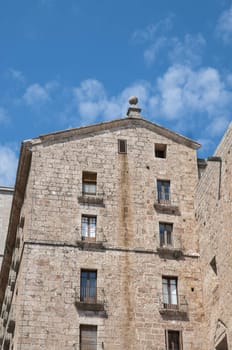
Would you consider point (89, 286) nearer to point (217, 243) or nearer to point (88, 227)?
point (88, 227)

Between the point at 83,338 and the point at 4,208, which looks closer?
the point at 83,338

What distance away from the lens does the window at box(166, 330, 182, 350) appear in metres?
32.3

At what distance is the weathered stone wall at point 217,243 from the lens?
30.5m

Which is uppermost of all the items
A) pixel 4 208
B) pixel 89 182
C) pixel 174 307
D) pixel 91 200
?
pixel 4 208

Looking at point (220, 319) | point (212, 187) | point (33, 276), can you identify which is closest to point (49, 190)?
point (33, 276)

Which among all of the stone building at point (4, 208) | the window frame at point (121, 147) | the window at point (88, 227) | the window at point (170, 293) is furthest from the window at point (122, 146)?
the stone building at point (4, 208)

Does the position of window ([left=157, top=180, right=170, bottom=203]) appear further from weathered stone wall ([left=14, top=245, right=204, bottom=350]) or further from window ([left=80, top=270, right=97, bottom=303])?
window ([left=80, top=270, right=97, bottom=303])

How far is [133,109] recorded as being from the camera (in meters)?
38.7

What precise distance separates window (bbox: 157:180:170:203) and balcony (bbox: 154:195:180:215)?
78 mm

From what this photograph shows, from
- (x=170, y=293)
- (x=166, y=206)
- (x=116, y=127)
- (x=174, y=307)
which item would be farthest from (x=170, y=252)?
(x=116, y=127)

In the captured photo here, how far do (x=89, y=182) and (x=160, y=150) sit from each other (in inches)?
172

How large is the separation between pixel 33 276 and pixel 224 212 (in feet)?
29.2

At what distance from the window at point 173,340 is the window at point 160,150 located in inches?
374

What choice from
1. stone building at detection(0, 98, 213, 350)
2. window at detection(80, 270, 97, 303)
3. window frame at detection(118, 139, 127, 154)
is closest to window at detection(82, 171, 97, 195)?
stone building at detection(0, 98, 213, 350)
